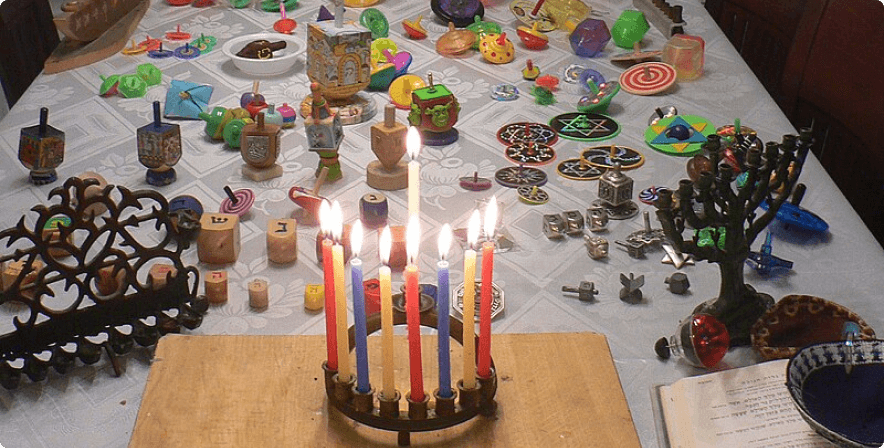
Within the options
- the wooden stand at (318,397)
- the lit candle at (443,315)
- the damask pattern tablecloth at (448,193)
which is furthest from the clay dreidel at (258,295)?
the lit candle at (443,315)

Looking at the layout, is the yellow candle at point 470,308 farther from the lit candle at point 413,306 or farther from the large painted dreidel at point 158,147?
the large painted dreidel at point 158,147

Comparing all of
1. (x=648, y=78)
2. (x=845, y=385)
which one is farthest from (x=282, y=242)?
(x=648, y=78)

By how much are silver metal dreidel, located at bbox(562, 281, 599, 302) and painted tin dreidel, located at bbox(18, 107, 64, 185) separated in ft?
Answer: 3.03

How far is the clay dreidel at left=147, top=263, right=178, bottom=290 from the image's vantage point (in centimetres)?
138

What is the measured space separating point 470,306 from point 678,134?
3.52ft

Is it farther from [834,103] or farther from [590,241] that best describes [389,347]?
[834,103]

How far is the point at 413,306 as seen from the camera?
938mm

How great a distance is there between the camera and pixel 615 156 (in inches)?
72.9

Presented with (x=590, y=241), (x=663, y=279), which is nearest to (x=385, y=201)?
(x=590, y=241)

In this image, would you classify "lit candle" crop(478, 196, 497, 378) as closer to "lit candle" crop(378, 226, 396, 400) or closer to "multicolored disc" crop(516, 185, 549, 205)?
"lit candle" crop(378, 226, 396, 400)

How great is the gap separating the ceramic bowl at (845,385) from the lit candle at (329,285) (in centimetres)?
56

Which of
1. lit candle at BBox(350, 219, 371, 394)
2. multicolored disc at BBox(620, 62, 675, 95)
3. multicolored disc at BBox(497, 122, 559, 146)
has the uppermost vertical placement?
lit candle at BBox(350, 219, 371, 394)

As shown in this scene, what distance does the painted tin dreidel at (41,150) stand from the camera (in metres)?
1.69

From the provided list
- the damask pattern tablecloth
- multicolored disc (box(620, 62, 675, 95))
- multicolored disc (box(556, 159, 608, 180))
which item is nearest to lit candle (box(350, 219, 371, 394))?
the damask pattern tablecloth
